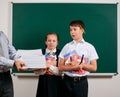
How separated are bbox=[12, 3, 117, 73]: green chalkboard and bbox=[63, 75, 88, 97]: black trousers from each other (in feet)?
2.49

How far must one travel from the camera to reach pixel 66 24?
2.67 metres

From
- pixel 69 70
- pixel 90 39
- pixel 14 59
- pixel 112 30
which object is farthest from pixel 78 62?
pixel 112 30

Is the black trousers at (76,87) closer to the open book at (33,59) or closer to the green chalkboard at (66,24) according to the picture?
the open book at (33,59)

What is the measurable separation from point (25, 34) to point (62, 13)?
0.59 m

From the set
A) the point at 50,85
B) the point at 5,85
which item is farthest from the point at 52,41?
the point at 5,85

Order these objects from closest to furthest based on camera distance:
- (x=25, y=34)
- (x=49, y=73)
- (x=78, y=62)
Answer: (x=78, y=62), (x=49, y=73), (x=25, y=34)

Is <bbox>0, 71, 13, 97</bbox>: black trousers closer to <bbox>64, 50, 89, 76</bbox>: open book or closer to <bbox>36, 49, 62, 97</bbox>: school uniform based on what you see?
<bbox>36, 49, 62, 97</bbox>: school uniform

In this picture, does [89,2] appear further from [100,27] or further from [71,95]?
[71,95]

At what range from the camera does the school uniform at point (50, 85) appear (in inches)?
87.0

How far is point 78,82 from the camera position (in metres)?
1.97

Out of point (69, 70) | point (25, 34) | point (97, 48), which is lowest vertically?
point (69, 70)

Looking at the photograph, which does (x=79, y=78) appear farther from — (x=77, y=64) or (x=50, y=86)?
(x=50, y=86)

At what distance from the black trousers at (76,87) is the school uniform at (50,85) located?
25cm

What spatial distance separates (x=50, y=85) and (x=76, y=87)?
0.37 metres
